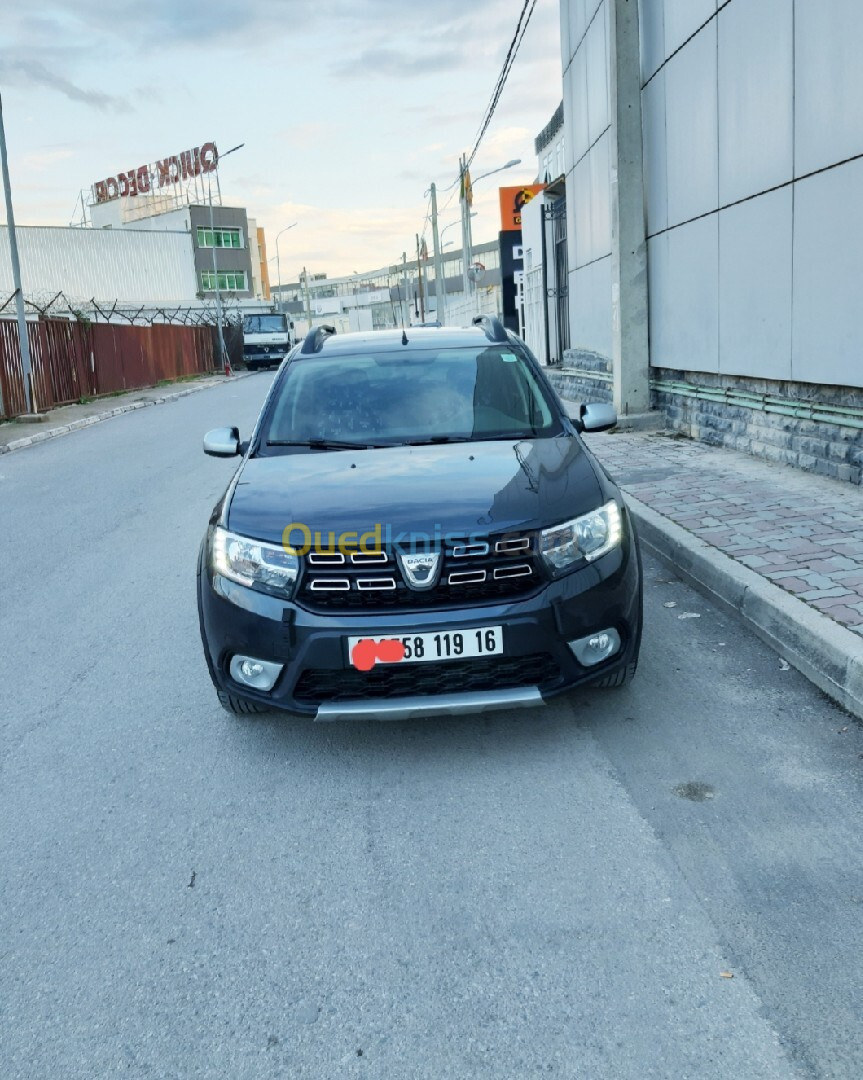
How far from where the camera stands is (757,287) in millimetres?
9344

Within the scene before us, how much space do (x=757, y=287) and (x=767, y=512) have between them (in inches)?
123

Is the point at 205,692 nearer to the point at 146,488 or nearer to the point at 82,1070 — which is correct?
the point at 82,1070

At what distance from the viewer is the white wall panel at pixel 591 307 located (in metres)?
15.8

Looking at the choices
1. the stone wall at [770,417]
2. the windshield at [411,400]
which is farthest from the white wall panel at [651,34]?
the windshield at [411,400]

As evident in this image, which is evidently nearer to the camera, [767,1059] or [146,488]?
[767,1059]

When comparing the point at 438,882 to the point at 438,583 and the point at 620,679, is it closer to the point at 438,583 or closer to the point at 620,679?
the point at 438,583

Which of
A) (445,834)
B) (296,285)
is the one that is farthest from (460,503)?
(296,285)

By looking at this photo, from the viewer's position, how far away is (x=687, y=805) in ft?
11.2

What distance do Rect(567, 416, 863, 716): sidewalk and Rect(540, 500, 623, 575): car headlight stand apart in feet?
3.77

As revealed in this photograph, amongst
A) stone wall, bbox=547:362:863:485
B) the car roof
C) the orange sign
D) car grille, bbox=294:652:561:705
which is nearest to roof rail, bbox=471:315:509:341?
the car roof

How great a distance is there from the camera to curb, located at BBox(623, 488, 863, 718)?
422 cm

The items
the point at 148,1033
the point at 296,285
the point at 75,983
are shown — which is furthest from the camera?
the point at 296,285

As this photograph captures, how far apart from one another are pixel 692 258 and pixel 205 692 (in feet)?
28.1

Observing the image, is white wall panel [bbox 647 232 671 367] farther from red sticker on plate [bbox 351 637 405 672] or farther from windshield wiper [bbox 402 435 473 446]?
red sticker on plate [bbox 351 637 405 672]
